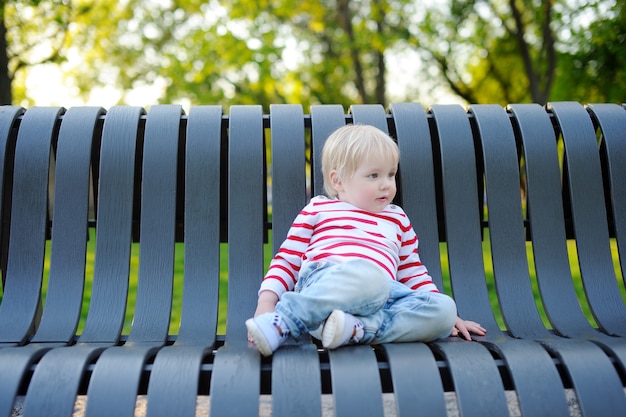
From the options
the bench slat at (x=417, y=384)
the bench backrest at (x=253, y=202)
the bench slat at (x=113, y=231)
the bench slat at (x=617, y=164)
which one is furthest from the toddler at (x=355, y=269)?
the bench slat at (x=617, y=164)

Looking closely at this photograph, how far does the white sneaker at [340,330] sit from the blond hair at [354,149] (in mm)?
600

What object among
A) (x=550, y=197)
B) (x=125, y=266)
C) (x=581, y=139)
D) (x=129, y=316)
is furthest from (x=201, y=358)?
(x=129, y=316)

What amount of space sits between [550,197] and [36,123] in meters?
2.04

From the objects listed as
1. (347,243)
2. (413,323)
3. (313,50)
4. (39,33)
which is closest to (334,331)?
(413,323)

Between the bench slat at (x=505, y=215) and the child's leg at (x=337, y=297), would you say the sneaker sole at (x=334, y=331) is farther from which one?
the bench slat at (x=505, y=215)

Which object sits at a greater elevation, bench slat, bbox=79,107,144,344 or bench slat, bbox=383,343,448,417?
bench slat, bbox=79,107,144,344

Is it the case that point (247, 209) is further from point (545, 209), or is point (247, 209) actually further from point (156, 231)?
point (545, 209)

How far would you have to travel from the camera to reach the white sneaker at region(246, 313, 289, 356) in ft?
6.29

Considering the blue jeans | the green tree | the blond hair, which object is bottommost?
the blue jeans

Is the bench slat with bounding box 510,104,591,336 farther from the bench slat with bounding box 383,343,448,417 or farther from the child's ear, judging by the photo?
the bench slat with bounding box 383,343,448,417

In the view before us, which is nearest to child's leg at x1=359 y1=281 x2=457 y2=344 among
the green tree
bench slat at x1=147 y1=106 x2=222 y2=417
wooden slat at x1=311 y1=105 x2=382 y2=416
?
wooden slat at x1=311 y1=105 x2=382 y2=416

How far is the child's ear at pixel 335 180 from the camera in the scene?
2.50m

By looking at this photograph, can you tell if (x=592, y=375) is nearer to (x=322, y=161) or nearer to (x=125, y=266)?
(x=322, y=161)

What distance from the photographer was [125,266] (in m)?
2.51
